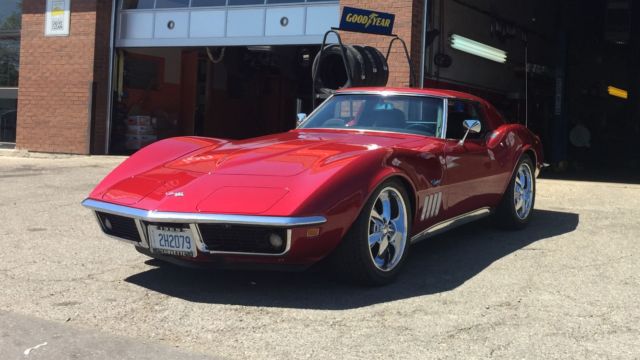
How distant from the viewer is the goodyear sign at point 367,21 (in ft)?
34.4

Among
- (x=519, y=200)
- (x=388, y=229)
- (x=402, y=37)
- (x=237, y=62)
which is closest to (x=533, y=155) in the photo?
(x=519, y=200)

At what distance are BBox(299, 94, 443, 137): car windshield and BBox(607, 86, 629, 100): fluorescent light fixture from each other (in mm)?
18557

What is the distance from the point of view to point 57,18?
1606 centimetres

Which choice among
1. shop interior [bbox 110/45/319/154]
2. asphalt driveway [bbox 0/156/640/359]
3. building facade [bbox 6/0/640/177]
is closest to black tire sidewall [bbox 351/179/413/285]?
asphalt driveway [bbox 0/156/640/359]

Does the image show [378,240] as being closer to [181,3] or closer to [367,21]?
[367,21]

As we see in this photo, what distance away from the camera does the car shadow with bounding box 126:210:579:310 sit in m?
3.77

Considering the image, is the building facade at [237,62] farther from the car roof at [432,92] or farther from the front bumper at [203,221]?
the front bumper at [203,221]

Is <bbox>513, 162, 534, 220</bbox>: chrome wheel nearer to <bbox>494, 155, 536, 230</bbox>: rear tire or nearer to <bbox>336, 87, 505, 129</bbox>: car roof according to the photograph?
<bbox>494, 155, 536, 230</bbox>: rear tire

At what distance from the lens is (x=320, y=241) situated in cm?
362

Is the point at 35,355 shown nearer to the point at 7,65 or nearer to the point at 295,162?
the point at 295,162

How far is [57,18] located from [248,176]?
14.4 meters

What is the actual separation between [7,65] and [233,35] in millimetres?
9362

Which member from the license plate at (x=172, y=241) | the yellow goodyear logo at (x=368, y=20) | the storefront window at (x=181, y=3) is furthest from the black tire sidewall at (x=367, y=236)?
the storefront window at (x=181, y=3)

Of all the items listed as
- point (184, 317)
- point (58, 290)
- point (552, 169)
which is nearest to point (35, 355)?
point (184, 317)
